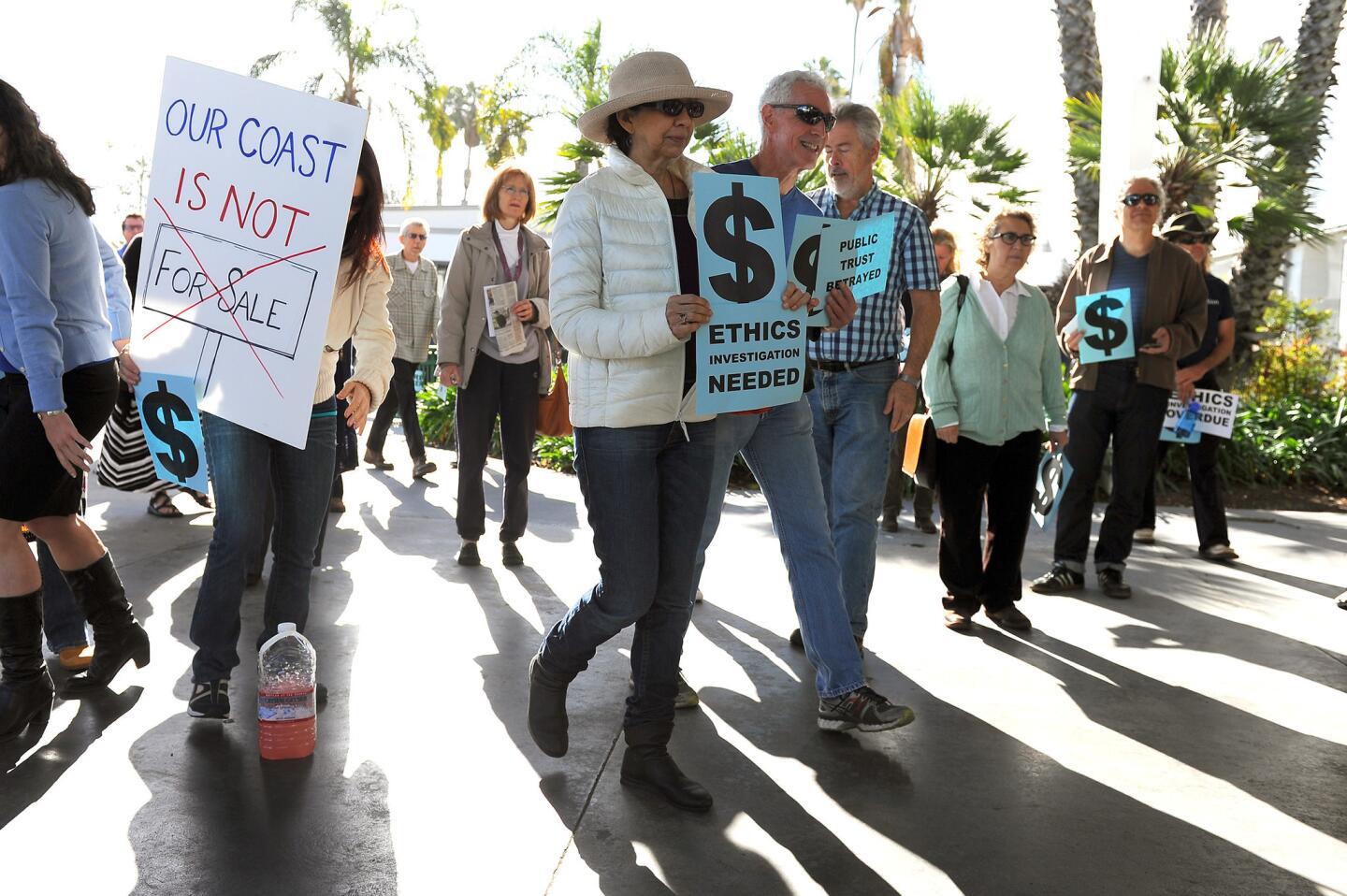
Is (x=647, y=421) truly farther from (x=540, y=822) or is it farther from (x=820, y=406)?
(x=820, y=406)

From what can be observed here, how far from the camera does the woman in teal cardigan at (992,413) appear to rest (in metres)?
5.82

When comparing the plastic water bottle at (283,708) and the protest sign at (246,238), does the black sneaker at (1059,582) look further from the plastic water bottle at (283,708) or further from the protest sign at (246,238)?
the protest sign at (246,238)

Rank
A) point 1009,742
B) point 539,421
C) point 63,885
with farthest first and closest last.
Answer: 1. point 539,421
2. point 1009,742
3. point 63,885

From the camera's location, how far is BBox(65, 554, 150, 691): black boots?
4.47 m

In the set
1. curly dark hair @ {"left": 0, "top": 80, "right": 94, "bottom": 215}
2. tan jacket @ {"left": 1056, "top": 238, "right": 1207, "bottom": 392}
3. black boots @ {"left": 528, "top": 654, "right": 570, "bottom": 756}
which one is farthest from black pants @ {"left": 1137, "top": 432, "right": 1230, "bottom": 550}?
curly dark hair @ {"left": 0, "top": 80, "right": 94, "bottom": 215}

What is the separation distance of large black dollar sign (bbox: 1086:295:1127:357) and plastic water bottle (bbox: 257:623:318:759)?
4549 millimetres

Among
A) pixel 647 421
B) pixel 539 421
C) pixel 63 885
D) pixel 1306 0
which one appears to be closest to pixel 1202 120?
pixel 1306 0

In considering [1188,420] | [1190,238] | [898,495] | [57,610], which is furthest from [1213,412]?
[57,610]

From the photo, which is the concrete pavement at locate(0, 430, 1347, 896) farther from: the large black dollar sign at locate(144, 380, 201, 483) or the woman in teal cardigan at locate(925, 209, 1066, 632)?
the large black dollar sign at locate(144, 380, 201, 483)

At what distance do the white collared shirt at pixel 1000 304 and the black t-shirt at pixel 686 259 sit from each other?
266 centimetres

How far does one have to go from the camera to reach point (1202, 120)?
1176 centimetres

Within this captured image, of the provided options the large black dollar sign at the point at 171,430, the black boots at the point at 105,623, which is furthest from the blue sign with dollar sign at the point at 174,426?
the black boots at the point at 105,623

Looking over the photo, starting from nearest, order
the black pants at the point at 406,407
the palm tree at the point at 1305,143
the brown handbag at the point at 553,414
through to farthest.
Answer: the brown handbag at the point at 553,414 < the black pants at the point at 406,407 < the palm tree at the point at 1305,143

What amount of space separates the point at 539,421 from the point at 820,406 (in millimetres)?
2640
